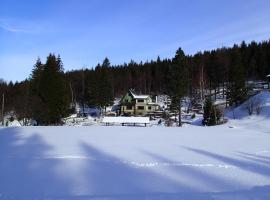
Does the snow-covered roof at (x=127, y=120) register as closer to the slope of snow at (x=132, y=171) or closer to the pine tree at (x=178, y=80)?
the pine tree at (x=178, y=80)

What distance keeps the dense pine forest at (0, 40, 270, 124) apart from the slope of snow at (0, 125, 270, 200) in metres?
31.7

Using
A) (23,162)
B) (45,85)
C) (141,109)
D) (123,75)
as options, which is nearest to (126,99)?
(141,109)

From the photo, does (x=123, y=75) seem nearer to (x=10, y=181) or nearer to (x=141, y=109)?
(x=141, y=109)

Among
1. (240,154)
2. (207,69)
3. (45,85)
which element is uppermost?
(207,69)

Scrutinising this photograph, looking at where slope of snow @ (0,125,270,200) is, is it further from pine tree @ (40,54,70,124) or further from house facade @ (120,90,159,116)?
house facade @ (120,90,159,116)

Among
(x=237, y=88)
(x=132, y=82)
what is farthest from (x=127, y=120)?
(x=132, y=82)

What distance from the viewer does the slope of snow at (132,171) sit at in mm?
10992

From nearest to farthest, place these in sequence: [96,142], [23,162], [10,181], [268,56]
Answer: [10,181]
[23,162]
[96,142]
[268,56]

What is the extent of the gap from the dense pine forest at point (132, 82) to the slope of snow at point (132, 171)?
104ft

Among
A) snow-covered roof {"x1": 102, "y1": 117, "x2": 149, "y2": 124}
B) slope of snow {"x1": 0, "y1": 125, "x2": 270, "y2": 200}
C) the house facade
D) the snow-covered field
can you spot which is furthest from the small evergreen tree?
the house facade

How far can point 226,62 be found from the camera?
325 ft

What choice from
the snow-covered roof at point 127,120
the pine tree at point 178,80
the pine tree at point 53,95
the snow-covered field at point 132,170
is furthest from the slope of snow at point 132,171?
the pine tree at point 178,80

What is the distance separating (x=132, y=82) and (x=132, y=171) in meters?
107

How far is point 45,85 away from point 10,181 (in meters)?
45.0
